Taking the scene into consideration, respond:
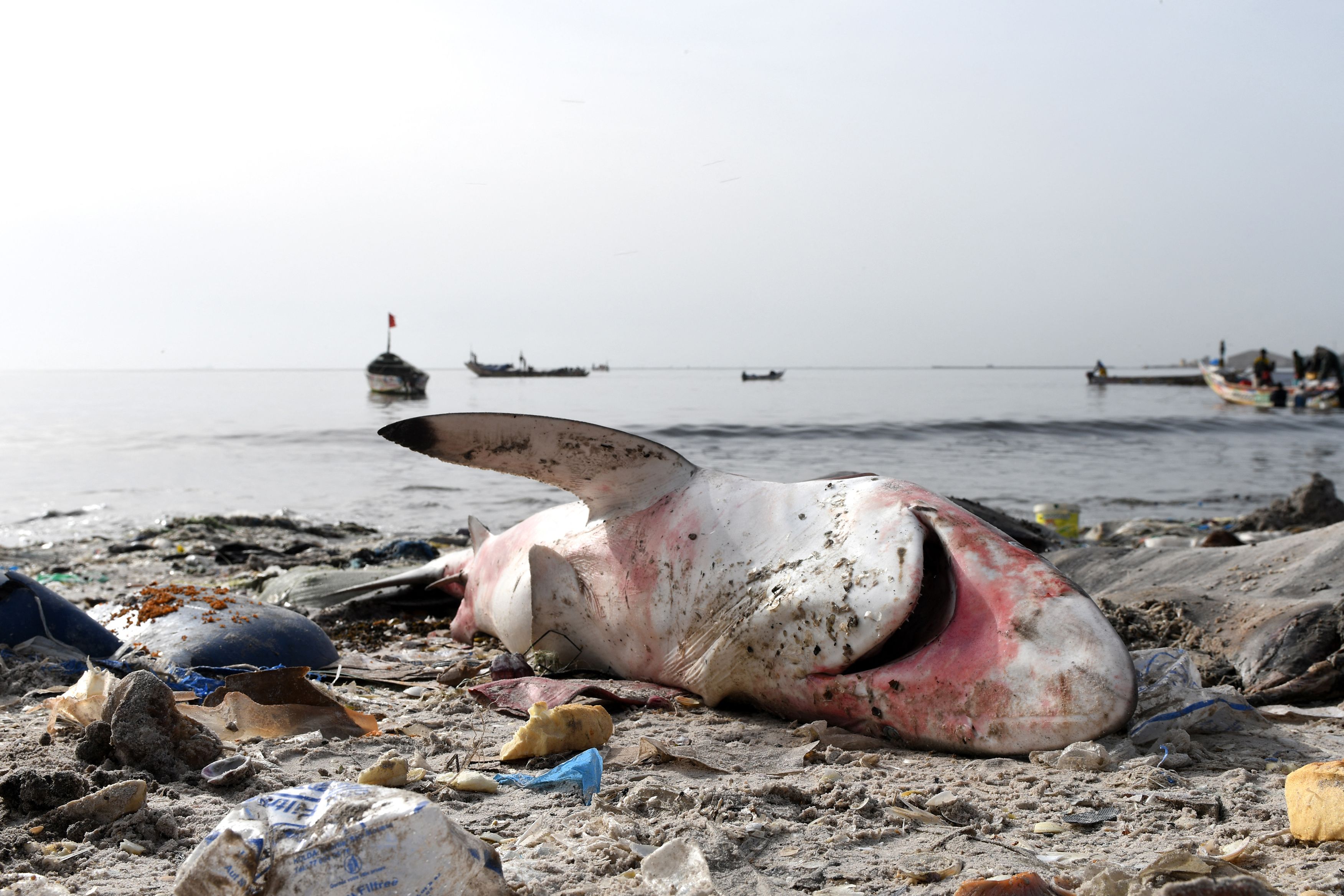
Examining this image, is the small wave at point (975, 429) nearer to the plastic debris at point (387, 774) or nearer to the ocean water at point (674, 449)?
the ocean water at point (674, 449)

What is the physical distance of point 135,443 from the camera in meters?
20.4

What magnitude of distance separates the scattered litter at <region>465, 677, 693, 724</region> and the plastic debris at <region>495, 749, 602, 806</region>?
0.69 m

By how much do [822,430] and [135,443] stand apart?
50.6ft

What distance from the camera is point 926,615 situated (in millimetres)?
3016

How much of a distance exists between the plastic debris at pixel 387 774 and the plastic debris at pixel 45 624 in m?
1.99

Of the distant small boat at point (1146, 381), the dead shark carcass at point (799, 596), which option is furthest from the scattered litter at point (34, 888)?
the distant small boat at point (1146, 381)

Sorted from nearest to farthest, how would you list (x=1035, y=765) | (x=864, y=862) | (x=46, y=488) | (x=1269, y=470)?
(x=864, y=862) → (x=1035, y=765) → (x=46, y=488) → (x=1269, y=470)

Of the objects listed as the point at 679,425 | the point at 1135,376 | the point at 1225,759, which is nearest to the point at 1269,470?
the point at 679,425

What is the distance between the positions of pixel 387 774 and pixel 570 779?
0.46 meters

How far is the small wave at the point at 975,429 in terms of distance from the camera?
75.3 ft

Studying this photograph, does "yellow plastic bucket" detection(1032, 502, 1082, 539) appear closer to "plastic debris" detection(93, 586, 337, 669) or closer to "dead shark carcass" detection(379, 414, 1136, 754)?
"dead shark carcass" detection(379, 414, 1136, 754)

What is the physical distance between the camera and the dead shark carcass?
2.68 m

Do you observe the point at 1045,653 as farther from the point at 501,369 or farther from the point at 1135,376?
the point at 501,369

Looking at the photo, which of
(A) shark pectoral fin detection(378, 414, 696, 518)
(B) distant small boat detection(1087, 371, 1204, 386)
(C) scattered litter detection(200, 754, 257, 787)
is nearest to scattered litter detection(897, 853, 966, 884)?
(C) scattered litter detection(200, 754, 257, 787)
